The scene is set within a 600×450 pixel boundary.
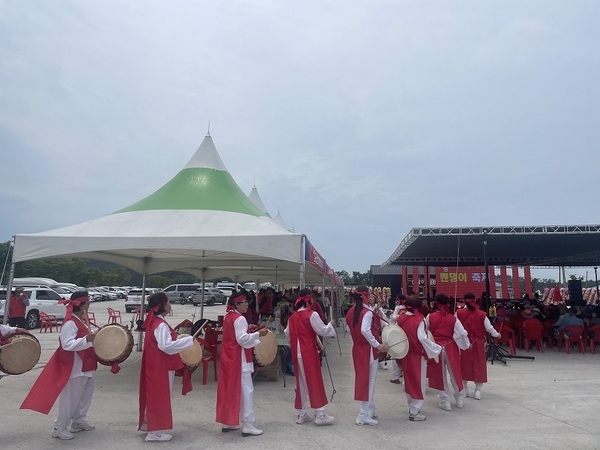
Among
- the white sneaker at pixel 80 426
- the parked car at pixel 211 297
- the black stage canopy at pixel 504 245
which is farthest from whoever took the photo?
the parked car at pixel 211 297

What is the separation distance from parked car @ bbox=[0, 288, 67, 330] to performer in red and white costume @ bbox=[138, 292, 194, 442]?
47.3 ft

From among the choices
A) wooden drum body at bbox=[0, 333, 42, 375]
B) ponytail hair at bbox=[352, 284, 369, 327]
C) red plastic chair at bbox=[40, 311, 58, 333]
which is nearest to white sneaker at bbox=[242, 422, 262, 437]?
ponytail hair at bbox=[352, 284, 369, 327]

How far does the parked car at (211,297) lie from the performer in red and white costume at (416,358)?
30.7 m

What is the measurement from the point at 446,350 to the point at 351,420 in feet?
5.14

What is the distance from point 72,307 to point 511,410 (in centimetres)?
536

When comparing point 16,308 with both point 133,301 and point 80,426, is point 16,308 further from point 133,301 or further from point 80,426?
point 133,301

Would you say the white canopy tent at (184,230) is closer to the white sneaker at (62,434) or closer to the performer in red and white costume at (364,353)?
the performer in red and white costume at (364,353)

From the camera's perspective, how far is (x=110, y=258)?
372 inches

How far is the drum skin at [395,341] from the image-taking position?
5273 mm

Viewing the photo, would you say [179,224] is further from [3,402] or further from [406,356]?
[406,356]

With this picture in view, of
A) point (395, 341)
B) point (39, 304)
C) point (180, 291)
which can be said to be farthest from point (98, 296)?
point (395, 341)

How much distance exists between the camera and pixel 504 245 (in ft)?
49.6

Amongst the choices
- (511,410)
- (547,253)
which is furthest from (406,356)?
(547,253)

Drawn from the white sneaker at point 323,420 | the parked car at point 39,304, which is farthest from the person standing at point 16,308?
the white sneaker at point 323,420
